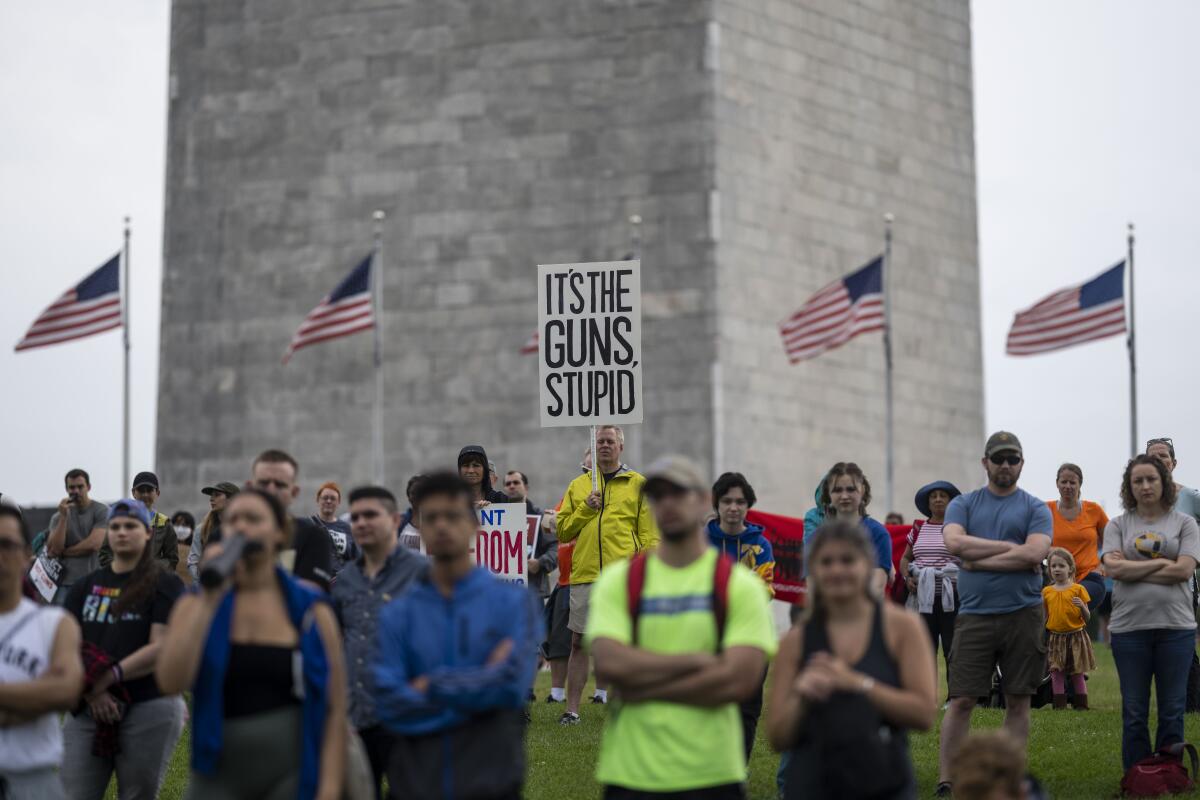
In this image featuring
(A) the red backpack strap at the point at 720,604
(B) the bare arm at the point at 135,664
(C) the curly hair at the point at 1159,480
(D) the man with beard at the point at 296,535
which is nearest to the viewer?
(A) the red backpack strap at the point at 720,604

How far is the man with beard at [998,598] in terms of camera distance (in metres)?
12.2

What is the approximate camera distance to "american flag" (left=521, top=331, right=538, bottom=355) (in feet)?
102

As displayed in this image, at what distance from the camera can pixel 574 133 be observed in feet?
113

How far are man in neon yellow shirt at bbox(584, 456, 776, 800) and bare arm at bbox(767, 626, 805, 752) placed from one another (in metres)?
0.08

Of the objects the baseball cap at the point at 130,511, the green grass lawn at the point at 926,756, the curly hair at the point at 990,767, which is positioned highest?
the baseball cap at the point at 130,511

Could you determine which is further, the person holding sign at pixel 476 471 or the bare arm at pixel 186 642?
the person holding sign at pixel 476 471

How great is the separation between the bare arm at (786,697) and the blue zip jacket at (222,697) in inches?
65.7

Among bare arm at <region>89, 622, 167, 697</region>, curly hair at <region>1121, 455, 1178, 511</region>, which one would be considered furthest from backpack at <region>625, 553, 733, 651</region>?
curly hair at <region>1121, 455, 1178, 511</region>

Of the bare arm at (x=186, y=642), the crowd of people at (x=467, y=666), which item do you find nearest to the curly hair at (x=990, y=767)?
the crowd of people at (x=467, y=666)

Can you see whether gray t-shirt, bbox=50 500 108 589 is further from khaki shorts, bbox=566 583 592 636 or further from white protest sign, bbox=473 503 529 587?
khaki shorts, bbox=566 583 592 636

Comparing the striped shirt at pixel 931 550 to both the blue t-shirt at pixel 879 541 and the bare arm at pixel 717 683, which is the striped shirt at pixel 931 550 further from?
the bare arm at pixel 717 683

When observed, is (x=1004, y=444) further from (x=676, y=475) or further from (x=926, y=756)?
(x=676, y=475)

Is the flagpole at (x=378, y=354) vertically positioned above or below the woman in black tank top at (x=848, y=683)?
above

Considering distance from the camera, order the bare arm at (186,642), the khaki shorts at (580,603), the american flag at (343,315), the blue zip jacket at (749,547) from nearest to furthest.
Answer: the bare arm at (186,642) < the blue zip jacket at (749,547) < the khaki shorts at (580,603) < the american flag at (343,315)
